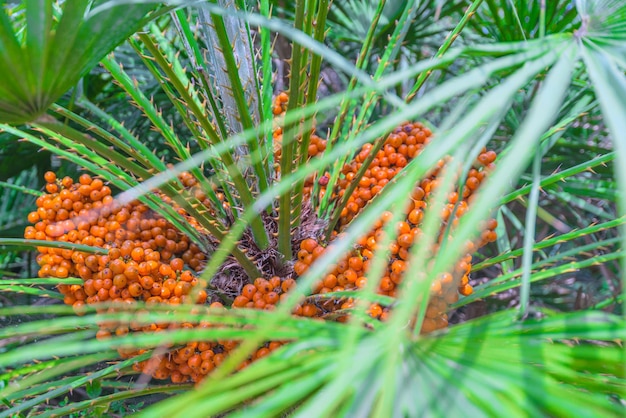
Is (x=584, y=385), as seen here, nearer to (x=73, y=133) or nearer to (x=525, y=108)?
(x=73, y=133)

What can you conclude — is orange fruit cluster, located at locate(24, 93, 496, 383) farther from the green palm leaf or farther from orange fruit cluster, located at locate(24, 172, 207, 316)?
the green palm leaf

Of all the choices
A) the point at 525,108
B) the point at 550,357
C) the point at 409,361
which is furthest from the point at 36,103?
the point at 525,108

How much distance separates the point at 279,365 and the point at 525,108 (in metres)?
1.29

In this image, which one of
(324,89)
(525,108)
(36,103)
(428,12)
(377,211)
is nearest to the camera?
(377,211)

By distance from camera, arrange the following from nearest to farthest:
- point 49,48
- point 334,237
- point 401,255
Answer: point 49,48 → point 401,255 → point 334,237

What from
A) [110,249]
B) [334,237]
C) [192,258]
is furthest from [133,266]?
[334,237]

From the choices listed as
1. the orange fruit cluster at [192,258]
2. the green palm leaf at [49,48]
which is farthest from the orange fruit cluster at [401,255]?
the green palm leaf at [49,48]

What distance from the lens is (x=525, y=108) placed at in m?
1.50

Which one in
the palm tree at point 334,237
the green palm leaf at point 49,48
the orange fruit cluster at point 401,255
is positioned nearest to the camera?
the palm tree at point 334,237

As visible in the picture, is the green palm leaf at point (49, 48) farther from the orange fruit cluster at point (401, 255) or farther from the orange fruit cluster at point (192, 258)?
the orange fruit cluster at point (401, 255)

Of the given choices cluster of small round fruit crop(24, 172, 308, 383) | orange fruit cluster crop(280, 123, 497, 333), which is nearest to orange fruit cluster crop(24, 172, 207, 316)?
cluster of small round fruit crop(24, 172, 308, 383)

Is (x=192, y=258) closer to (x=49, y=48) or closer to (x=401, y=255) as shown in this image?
(x=401, y=255)

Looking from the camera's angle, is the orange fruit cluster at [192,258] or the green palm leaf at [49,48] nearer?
the green palm leaf at [49,48]

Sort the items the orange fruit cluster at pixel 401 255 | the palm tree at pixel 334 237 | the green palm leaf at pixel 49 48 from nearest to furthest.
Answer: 1. the palm tree at pixel 334 237
2. the green palm leaf at pixel 49 48
3. the orange fruit cluster at pixel 401 255
